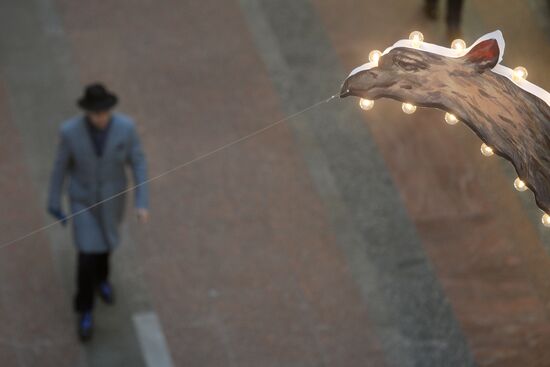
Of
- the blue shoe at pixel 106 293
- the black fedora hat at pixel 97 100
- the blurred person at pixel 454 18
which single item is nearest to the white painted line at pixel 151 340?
the blue shoe at pixel 106 293

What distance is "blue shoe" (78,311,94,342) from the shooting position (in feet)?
29.1

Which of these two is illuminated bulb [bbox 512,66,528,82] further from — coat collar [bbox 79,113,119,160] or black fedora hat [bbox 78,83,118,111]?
coat collar [bbox 79,113,119,160]

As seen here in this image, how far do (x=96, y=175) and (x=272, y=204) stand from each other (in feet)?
5.69

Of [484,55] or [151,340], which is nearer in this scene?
[484,55]

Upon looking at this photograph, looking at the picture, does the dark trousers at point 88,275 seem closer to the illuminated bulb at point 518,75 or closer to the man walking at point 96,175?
the man walking at point 96,175

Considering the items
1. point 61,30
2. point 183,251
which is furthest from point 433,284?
point 61,30

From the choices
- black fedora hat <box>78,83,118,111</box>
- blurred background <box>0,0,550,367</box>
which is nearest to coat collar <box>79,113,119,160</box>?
black fedora hat <box>78,83,118,111</box>

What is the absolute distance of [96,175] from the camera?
855cm

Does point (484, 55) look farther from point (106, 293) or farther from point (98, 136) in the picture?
point (106, 293)

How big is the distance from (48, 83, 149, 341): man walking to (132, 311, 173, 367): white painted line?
20.0 inches

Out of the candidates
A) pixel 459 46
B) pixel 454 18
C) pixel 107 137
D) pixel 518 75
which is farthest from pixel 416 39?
pixel 454 18

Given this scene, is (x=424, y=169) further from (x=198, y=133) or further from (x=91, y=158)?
(x=91, y=158)

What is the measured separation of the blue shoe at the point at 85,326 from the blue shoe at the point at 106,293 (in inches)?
9.8

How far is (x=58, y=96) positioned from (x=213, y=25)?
1.56 meters
